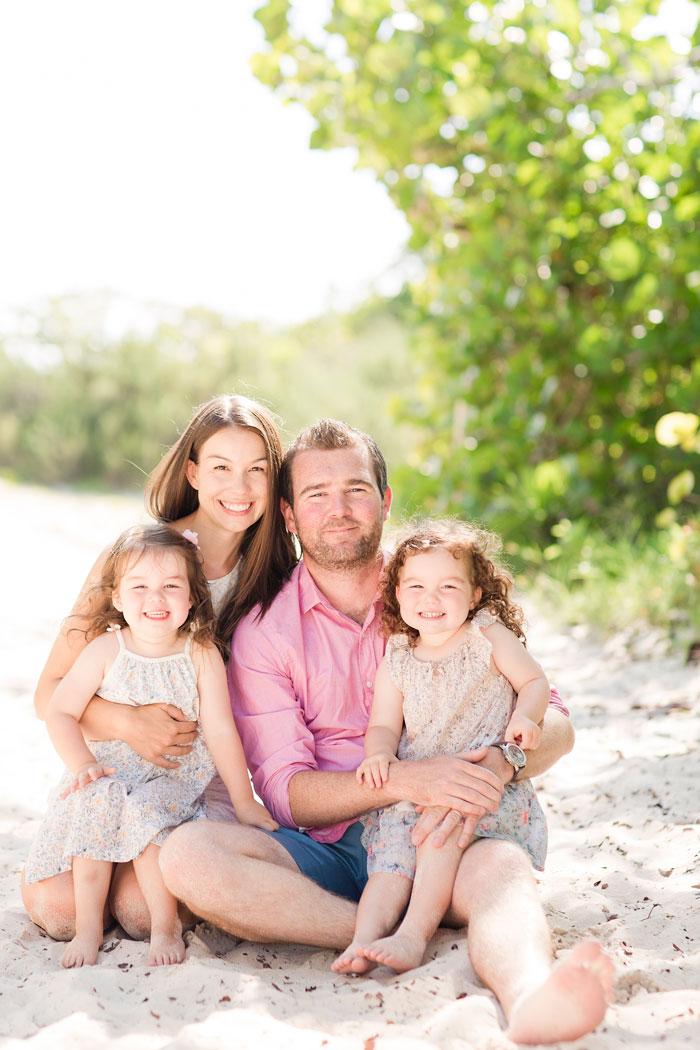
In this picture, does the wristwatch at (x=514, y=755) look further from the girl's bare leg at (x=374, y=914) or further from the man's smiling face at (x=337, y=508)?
the man's smiling face at (x=337, y=508)

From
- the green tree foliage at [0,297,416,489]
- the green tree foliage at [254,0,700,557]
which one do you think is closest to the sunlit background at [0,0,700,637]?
the green tree foliage at [254,0,700,557]

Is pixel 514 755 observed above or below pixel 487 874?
above

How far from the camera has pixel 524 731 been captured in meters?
2.48

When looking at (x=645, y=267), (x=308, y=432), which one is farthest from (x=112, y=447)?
(x=308, y=432)

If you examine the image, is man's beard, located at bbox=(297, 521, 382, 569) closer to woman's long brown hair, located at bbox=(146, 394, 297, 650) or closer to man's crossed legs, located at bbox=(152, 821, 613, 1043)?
woman's long brown hair, located at bbox=(146, 394, 297, 650)

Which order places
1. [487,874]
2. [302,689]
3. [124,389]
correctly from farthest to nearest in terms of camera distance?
[124,389] → [302,689] → [487,874]

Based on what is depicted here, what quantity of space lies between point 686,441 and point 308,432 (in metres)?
2.92

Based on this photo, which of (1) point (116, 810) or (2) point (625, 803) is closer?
(1) point (116, 810)

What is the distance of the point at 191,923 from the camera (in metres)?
2.55

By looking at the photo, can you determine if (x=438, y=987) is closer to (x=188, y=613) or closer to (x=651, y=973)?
(x=651, y=973)

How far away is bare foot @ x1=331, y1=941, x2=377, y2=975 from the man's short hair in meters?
1.33

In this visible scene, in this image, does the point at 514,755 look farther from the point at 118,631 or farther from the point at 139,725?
the point at 118,631

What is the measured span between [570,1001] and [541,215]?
6.40m

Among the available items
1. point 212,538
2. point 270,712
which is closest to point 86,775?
point 270,712
